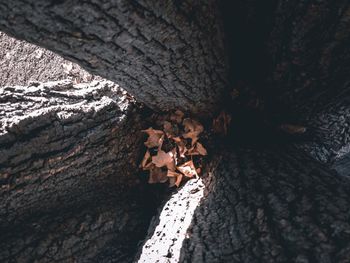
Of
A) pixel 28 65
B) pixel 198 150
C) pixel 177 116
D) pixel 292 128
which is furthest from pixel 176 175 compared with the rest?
pixel 28 65

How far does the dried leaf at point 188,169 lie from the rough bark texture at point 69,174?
279mm

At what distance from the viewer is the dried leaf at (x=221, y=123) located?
2033 millimetres

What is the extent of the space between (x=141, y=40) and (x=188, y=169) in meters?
0.89

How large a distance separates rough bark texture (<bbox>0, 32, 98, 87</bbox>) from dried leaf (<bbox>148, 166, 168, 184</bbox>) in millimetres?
976

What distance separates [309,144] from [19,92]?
1.68m

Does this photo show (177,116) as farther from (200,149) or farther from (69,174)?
(69,174)

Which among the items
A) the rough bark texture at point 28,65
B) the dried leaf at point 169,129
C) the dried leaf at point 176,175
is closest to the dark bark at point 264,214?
the dried leaf at point 176,175

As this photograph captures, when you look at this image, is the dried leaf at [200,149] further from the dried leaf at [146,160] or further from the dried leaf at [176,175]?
the dried leaf at [146,160]

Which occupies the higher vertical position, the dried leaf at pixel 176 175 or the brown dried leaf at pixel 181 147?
the brown dried leaf at pixel 181 147

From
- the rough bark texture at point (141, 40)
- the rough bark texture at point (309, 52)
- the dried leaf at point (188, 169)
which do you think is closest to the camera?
the rough bark texture at point (141, 40)

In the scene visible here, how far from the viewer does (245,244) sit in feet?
4.38

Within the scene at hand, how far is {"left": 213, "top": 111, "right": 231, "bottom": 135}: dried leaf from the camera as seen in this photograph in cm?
203

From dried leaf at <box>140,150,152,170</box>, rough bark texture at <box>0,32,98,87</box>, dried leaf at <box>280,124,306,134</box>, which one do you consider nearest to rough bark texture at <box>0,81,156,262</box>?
dried leaf at <box>140,150,152,170</box>

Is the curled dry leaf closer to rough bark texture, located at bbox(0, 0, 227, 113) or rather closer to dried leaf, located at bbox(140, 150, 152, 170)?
rough bark texture, located at bbox(0, 0, 227, 113)
